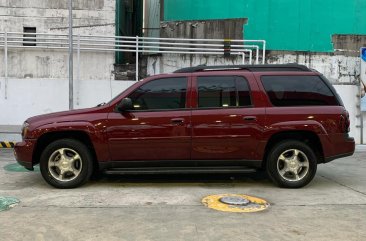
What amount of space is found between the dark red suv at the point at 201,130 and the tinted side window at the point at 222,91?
16 mm

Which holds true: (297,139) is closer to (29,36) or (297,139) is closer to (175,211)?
(175,211)

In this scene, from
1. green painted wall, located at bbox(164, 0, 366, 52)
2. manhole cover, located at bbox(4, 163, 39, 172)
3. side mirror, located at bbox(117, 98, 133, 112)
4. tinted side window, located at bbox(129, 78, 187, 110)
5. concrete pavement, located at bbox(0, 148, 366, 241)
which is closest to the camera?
concrete pavement, located at bbox(0, 148, 366, 241)

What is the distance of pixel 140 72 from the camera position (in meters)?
13.9

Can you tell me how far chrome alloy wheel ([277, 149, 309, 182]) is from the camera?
7012 millimetres

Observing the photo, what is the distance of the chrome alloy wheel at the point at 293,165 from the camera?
276 inches

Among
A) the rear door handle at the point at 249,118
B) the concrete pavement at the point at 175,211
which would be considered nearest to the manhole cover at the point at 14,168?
the concrete pavement at the point at 175,211

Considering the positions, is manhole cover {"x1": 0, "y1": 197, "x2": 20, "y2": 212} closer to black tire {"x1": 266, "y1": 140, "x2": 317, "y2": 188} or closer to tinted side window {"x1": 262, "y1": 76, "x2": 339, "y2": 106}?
black tire {"x1": 266, "y1": 140, "x2": 317, "y2": 188}

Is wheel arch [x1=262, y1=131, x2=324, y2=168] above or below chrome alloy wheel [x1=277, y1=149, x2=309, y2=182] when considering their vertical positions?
above

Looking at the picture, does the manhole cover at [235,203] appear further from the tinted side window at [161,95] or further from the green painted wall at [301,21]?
the green painted wall at [301,21]

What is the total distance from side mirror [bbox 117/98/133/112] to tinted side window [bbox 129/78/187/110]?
0.18 meters

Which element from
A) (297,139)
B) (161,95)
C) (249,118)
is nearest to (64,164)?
(161,95)

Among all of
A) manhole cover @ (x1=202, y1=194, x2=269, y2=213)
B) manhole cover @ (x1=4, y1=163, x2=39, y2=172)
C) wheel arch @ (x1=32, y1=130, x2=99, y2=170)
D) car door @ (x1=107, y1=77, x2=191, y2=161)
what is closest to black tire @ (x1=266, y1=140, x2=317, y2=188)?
manhole cover @ (x1=202, y1=194, x2=269, y2=213)

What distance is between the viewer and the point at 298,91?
7.07m

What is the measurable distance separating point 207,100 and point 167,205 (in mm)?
1887
